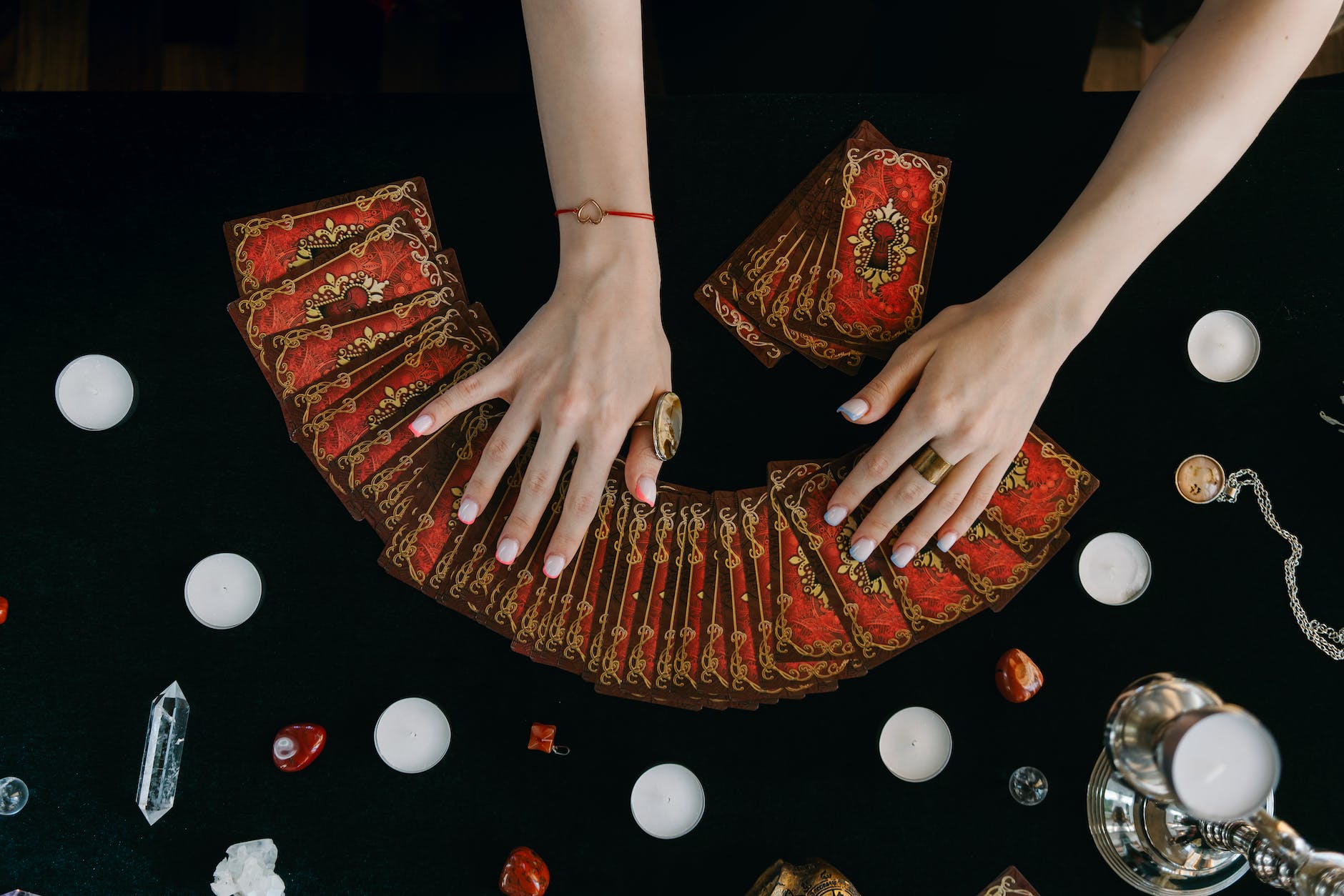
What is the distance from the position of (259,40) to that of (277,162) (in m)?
1.10

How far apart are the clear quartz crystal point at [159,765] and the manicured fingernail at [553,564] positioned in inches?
24.2

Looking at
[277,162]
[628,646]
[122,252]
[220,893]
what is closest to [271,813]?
[220,893]

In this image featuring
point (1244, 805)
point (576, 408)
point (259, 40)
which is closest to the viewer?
point (1244, 805)

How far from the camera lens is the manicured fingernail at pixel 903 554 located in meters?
1.27

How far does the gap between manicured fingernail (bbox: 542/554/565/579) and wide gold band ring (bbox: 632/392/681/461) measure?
210mm

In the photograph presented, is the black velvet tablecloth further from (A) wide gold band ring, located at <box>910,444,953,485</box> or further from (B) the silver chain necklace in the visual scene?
(A) wide gold band ring, located at <box>910,444,953,485</box>

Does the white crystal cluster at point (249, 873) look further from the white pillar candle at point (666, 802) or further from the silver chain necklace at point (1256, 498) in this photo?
the silver chain necklace at point (1256, 498)

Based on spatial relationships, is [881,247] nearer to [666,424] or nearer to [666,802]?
[666,424]

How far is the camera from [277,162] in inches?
51.2

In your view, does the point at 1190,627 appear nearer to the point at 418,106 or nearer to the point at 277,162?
the point at 418,106

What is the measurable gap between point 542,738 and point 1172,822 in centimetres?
94

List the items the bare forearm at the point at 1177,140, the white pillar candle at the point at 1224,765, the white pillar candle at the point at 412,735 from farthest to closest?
1. the white pillar candle at the point at 412,735
2. the bare forearm at the point at 1177,140
3. the white pillar candle at the point at 1224,765

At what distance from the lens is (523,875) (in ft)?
4.08

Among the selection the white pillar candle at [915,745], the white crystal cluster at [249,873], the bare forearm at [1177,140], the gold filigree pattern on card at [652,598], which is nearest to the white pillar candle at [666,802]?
the gold filigree pattern on card at [652,598]
